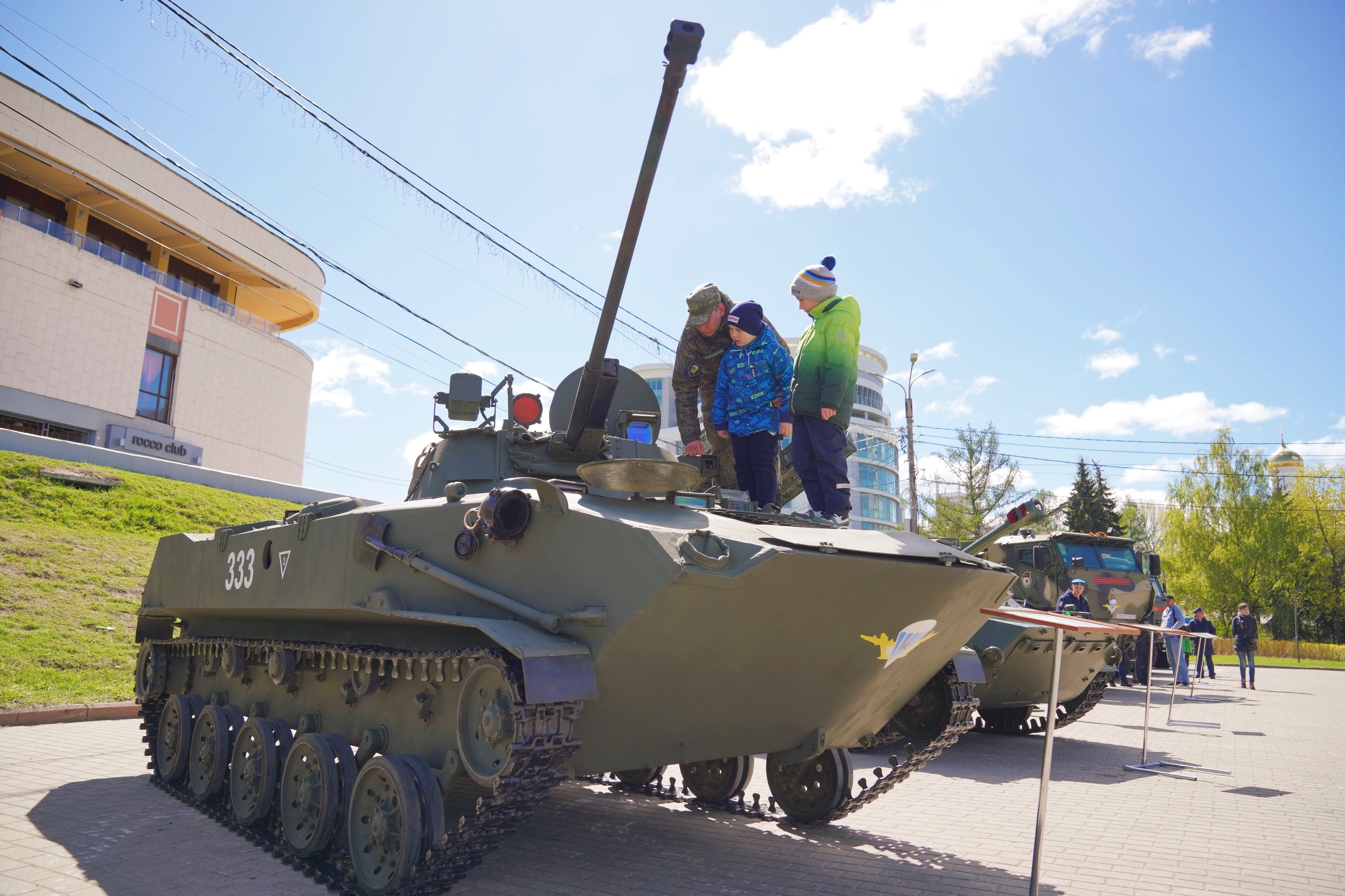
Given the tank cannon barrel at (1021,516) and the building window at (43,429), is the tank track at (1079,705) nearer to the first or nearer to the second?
the tank cannon barrel at (1021,516)

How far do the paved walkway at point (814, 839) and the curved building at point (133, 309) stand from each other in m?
20.9

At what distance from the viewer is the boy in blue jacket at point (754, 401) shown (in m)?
6.95

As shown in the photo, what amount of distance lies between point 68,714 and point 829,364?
930 centimetres

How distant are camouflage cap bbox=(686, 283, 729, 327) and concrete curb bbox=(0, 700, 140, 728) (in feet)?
22.9

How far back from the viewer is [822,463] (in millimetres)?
6359

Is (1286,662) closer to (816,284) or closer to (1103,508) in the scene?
(1103,508)

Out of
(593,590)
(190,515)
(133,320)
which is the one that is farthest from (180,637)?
(133,320)

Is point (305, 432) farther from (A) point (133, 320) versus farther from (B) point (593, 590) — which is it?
(B) point (593, 590)

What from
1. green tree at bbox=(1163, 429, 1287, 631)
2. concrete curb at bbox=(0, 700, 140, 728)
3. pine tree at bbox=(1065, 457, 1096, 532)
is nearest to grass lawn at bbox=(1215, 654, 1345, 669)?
green tree at bbox=(1163, 429, 1287, 631)

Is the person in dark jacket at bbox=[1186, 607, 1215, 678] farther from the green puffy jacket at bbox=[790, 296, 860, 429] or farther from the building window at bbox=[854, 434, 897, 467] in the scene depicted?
the building window at bbox=[854, 434, 897, 467]

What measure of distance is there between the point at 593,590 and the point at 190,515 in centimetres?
1832

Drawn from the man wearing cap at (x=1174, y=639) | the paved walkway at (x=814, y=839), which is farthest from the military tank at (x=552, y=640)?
the man wearing cap at (x=1174, y=639)

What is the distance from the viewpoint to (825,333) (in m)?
6.50

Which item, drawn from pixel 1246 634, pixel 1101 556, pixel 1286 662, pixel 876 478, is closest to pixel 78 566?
pixel 1101 556
